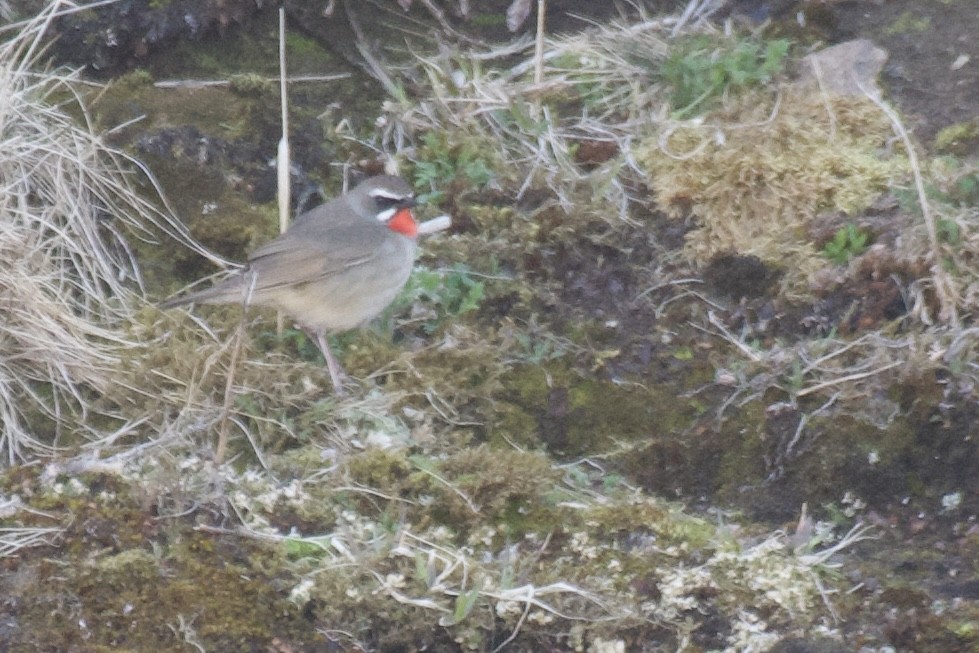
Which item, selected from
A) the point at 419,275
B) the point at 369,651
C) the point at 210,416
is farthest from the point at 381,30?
the point at 369,651

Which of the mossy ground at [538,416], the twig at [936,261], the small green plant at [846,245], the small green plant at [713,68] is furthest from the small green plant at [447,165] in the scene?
the twig at [936,261]

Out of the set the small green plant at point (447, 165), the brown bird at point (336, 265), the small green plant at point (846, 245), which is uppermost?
the small green plant at point (846, 245)

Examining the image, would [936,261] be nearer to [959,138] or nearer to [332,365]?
[959,138]

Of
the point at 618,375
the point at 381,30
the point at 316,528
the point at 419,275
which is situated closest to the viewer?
the point at 316,528

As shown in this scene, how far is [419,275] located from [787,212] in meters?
1.86

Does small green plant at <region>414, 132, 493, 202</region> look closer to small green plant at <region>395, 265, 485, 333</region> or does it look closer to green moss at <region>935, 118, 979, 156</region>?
small green plant at <region>395, 265, 485, 333</region>

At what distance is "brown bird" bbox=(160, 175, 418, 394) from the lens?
6.48 metres

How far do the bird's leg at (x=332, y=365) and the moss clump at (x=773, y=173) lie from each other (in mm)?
1840

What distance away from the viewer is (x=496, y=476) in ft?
17.5

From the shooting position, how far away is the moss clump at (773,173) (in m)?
6.80

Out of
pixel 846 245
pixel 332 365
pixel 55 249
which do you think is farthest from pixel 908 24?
pixel 55 249

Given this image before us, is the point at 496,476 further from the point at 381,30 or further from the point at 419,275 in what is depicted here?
the point at 381,30

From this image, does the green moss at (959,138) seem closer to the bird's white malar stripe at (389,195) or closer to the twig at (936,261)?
the twig at (936,261)

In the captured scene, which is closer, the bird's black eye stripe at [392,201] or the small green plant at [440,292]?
the small green plant at [440,292]
